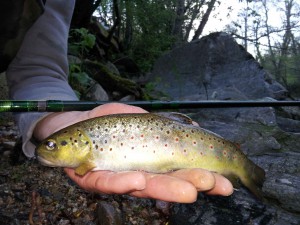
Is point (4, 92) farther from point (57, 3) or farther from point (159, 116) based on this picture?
point (159, 116)

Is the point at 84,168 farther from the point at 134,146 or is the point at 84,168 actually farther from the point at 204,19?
the point at 204,19

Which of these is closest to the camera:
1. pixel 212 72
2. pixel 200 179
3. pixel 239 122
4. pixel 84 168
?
pixel 200 179

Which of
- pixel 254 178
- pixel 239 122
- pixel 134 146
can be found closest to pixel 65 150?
pixel 134 146

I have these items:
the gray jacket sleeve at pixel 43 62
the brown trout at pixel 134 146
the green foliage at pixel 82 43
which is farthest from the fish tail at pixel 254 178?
the green foliage at pixel 82 43

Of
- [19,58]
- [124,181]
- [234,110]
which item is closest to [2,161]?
[19,58]

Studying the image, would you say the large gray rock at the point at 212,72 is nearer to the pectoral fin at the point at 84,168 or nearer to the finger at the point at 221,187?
the finger at the point at 221,187

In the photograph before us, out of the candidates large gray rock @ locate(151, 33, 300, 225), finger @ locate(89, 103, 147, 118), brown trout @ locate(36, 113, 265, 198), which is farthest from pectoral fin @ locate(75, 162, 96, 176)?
large gray rock @ locate(151, 33, 300, 225)
